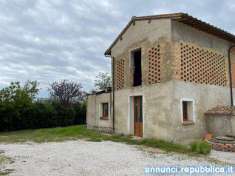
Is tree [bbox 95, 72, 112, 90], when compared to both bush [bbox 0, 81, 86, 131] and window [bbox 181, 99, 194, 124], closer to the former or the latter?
bush [bbox 0, 81, 86, 131]

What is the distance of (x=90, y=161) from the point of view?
7.70m

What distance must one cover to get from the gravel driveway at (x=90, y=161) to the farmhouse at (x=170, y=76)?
2921 mm

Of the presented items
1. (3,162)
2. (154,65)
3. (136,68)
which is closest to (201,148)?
(154,65)

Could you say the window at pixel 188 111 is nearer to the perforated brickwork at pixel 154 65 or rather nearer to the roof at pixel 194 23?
the perforated brickwork at pixel 154 65

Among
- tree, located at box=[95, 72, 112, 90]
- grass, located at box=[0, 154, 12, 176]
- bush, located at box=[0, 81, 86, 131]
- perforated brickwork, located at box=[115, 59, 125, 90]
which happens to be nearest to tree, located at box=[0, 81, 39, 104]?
bush, located at box=[0, 81, 86, 131]

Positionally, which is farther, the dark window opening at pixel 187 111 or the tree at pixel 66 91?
the tree at pixel 66 91

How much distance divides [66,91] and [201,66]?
101 feet

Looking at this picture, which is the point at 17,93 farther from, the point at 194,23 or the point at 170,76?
the point at 194,23

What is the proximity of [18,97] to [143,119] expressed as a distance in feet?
48.5

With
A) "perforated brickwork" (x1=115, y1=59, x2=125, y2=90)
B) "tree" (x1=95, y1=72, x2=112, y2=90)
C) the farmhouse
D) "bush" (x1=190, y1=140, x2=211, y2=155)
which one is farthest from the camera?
"tree" (x1=95, y1=72, x2=112, y2=90)

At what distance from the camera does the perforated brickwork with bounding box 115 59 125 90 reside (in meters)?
15.3

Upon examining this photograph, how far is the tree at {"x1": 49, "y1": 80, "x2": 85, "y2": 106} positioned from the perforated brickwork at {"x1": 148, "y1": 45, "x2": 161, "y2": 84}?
94.5ft

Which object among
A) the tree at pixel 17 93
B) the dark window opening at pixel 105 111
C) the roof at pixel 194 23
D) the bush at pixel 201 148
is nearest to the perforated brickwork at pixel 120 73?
the roof at pixel 194 23

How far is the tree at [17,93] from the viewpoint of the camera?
22.2 m
